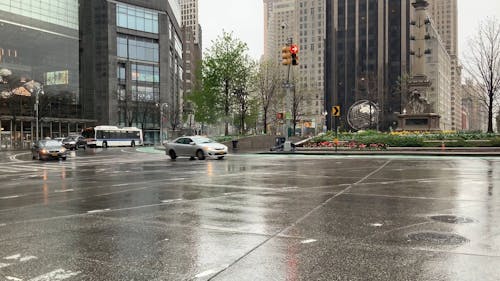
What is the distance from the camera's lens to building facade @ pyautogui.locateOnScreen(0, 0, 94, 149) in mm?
69250

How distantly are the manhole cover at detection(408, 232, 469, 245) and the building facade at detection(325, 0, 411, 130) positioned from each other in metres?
115

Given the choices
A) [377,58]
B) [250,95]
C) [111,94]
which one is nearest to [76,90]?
[111,94]

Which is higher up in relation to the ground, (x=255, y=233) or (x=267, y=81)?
(x=267, y=81)

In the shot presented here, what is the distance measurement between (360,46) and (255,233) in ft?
417

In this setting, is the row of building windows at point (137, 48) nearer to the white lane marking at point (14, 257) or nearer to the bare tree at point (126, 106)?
the bare tree at point (126, 106)

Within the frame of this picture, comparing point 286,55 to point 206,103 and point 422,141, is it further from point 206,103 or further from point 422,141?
point 206,103

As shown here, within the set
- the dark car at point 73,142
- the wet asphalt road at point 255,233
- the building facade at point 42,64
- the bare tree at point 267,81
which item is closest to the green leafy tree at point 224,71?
the bare tree at point 267,81

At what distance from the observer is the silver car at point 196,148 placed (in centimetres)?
2816

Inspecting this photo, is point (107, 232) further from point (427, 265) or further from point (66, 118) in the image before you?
point (66, 118)

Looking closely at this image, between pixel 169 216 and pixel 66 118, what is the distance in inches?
3081

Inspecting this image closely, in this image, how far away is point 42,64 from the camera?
3086 inches

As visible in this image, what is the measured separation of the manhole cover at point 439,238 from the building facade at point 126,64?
79199 millimetres

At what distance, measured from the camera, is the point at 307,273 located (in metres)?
4.96

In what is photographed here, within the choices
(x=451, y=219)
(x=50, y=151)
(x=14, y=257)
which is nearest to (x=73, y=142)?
(x=50, y=151)
